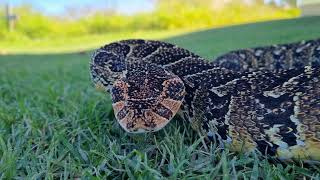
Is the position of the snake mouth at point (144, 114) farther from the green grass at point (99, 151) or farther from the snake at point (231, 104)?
the green grass at point (99, 151)

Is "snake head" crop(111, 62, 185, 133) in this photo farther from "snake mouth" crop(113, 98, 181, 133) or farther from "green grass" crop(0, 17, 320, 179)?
"green grass" crop(0, 17, 320, 179)

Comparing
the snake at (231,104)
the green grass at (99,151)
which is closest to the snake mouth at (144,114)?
the snake at (231,104)

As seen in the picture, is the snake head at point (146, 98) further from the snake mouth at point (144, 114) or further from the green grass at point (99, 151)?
the green grass at point (99, 151)

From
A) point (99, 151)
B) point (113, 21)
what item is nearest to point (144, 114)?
point (99, 151)

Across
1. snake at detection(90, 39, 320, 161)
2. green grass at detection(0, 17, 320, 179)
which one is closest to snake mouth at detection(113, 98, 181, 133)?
snake at detection(90, 39, 320, 161)

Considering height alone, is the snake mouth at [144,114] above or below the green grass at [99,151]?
above

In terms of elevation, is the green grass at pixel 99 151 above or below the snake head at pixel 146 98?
below

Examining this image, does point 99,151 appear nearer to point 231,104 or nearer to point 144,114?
point 144,114

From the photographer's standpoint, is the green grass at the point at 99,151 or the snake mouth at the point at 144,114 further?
the snake mouth at the point at 144,114
